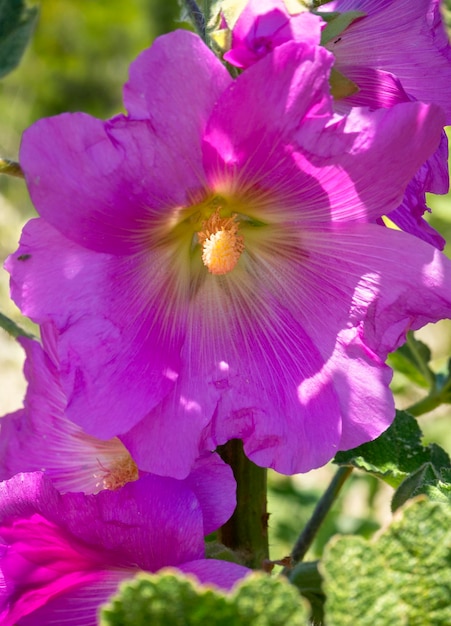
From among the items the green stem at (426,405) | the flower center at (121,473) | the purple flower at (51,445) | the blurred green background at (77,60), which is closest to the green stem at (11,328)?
the purple flower at (51,445)

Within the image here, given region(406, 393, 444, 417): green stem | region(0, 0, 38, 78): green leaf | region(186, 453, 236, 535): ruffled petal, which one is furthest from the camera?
region(406, 393, 444, 417): green stem

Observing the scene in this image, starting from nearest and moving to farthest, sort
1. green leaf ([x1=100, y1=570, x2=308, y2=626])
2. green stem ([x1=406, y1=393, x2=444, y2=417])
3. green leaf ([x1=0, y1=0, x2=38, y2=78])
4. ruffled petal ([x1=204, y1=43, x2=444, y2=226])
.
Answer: green leaf ([x1=100, y1=570, x2=308, y2=626]) → ruffled petal ([x1=204, y1=43, x2=444, y2=226]) → green leaf ([x1=0, y1=0, x2=38, y2=78]) → green stem ([x1=406, y1=393, x2=444, y2=417])

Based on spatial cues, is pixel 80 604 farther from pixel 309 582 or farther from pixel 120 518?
pixel 309 582

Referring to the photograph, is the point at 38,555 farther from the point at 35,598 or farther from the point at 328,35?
the point at 328,35

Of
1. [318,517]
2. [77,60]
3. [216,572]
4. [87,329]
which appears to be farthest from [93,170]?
[77,60]

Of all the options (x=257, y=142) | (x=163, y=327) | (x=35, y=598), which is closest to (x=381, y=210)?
(x=257, y=142)

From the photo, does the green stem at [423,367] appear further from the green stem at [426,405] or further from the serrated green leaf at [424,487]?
the serrated green leaf at [424,487]

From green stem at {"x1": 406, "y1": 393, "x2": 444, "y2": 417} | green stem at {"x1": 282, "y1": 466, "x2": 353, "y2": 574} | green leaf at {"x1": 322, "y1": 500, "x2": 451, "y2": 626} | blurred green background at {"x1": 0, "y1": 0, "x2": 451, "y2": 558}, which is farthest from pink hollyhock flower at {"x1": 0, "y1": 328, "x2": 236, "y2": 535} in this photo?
blurred green background at {"x1": 0, "y1": 0, "x2": 451, "y2": 558}

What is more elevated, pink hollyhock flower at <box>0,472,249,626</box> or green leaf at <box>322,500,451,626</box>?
green leaf at <box>322,500,451,626</box>

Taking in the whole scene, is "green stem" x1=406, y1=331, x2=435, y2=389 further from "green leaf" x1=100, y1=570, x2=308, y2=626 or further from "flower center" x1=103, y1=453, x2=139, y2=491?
"green leaf" x1=100, y1=570, x2=308, y2=626
